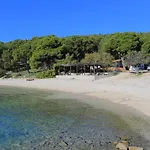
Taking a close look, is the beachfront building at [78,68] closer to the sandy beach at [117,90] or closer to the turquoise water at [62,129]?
the sandy beach at [117,90]

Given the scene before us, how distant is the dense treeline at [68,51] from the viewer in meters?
64.9

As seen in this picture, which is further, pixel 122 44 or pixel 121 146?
pixel 122 44

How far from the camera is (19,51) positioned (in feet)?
247

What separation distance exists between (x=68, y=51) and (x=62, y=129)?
54.2 metres

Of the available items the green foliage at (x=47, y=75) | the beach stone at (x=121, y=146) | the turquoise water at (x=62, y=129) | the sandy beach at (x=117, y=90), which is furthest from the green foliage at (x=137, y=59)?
the beach stone at (x=121, y=146)

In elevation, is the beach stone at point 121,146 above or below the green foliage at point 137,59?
below

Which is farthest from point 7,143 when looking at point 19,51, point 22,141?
point 19,51

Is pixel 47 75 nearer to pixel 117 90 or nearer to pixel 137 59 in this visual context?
pixel 137 59

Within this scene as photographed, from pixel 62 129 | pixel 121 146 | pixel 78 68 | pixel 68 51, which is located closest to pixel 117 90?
pixel 62 129

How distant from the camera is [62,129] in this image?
16.5 m

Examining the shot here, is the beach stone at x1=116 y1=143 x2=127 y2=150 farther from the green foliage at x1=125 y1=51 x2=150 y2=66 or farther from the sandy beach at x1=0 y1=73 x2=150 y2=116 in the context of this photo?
the green foliage at x1=125 y1=51 x2=150 y2=66

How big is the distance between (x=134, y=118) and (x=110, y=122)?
170cm

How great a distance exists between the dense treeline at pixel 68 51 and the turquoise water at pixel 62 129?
124 feet

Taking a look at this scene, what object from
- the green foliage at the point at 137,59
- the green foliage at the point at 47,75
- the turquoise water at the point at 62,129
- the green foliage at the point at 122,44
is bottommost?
the turquoise water at the point at 62,129
